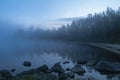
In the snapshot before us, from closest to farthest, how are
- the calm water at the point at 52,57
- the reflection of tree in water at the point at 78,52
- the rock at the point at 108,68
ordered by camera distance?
the rock at the point at 108,68, the calm water at the point at 52,57, the reflection of tree in water at the point at 78,52

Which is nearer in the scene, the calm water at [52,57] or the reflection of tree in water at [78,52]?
the calm water at [52,57]

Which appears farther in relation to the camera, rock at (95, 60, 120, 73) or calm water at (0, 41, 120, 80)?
calm water at (0, 41, 120, 80)

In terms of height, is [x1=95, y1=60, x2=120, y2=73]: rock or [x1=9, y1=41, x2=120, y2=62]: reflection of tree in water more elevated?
[x1=95, y1=60, x2=120, y2=73]: rock

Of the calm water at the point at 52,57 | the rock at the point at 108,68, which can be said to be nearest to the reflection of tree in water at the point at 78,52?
the calm water at the point at 52,57

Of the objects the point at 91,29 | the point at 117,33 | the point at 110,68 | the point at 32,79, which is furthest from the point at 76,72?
the point at 91,29

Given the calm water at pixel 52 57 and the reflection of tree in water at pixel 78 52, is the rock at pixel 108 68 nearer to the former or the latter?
the calm water at pixel 52 57

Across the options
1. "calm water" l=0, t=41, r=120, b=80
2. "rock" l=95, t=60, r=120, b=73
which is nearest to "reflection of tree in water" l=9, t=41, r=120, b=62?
"calm water" l=0, t=41, r=120, b=80

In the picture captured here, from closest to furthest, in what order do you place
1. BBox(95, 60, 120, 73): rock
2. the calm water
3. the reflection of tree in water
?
BBox(95, 60, 120, 73): rock
the calm water
the reflection of tree in water

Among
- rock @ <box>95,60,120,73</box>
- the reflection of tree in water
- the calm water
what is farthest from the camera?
the reflection of tree in water

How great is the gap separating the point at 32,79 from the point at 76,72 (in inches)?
506

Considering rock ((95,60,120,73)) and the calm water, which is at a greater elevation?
rock ((95,60,120,73))

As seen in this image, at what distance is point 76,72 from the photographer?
33.0 meters

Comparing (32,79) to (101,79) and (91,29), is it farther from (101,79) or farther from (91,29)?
(91,29)

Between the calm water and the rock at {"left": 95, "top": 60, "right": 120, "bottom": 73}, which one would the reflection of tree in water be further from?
the rock at {"left": 95, "top": 60, "right": 120, "bottom": 73}
